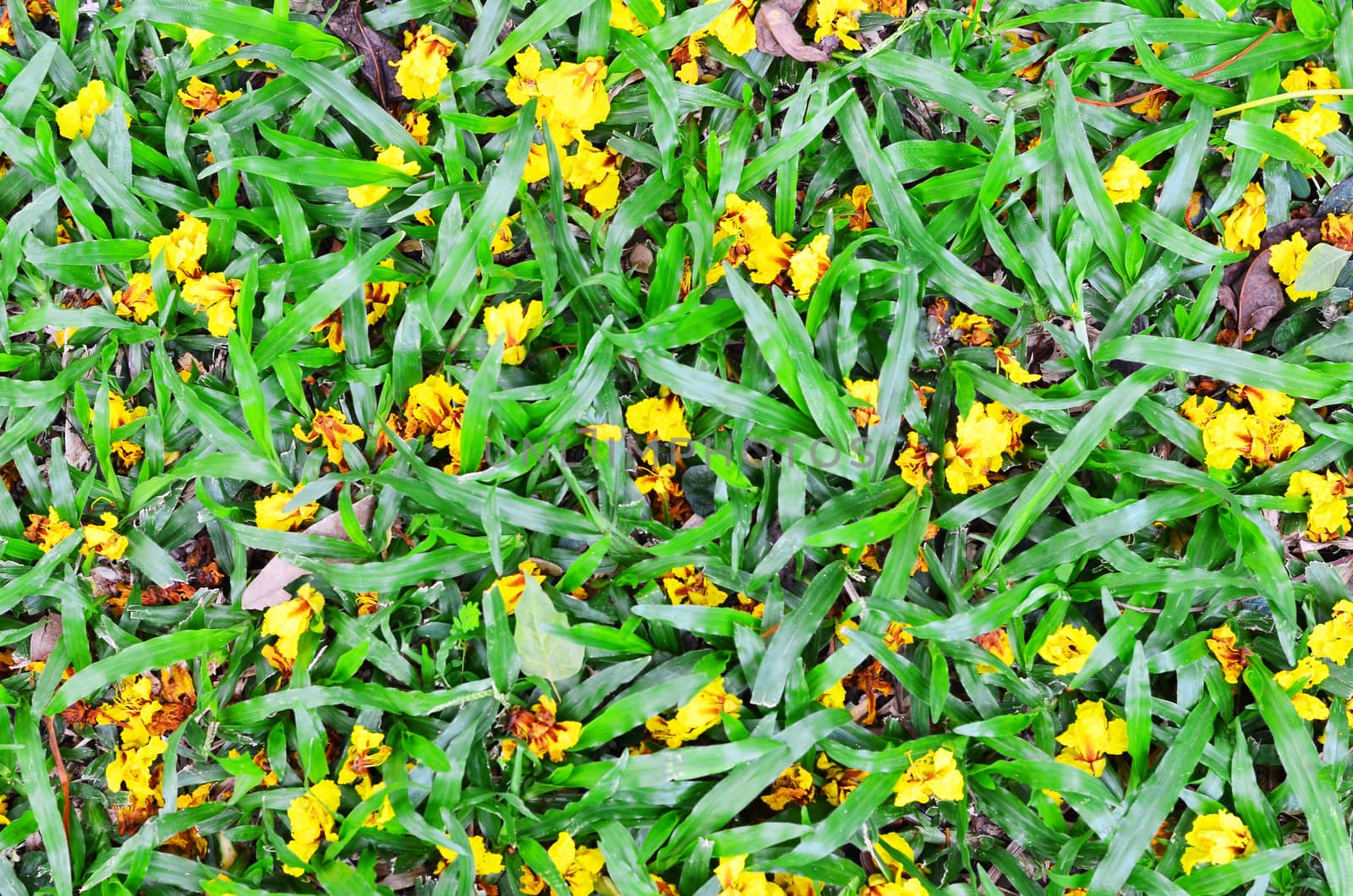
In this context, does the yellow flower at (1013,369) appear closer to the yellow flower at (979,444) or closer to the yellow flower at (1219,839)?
the yellow flower at (979,444)

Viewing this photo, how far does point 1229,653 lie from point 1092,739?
1.09ft

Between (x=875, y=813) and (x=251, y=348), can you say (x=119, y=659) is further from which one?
(x=875, y=813)

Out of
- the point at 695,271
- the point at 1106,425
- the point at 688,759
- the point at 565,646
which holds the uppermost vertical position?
the point at 695,271

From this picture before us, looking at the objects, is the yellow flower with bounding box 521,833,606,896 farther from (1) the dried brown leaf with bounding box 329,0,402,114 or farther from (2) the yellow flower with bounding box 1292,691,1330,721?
(1) the dried brown leaf with bounding box 329,0,402,114

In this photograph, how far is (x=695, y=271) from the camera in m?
1.95

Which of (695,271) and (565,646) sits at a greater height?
(695,271)

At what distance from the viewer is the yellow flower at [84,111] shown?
2100 mm

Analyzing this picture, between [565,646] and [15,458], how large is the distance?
1310 mm

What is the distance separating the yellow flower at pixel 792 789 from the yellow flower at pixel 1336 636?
102cm

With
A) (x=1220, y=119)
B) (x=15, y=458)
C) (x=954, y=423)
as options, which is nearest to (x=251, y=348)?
(x=15, y=458)

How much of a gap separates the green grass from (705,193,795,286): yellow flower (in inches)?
0.7

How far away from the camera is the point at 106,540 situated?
1985 millimetres

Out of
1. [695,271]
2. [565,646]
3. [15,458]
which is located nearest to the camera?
[565,646]

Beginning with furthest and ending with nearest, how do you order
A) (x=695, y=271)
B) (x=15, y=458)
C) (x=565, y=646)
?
(x=15, y=458), (x=695, y=271), (x=565, y=646)
